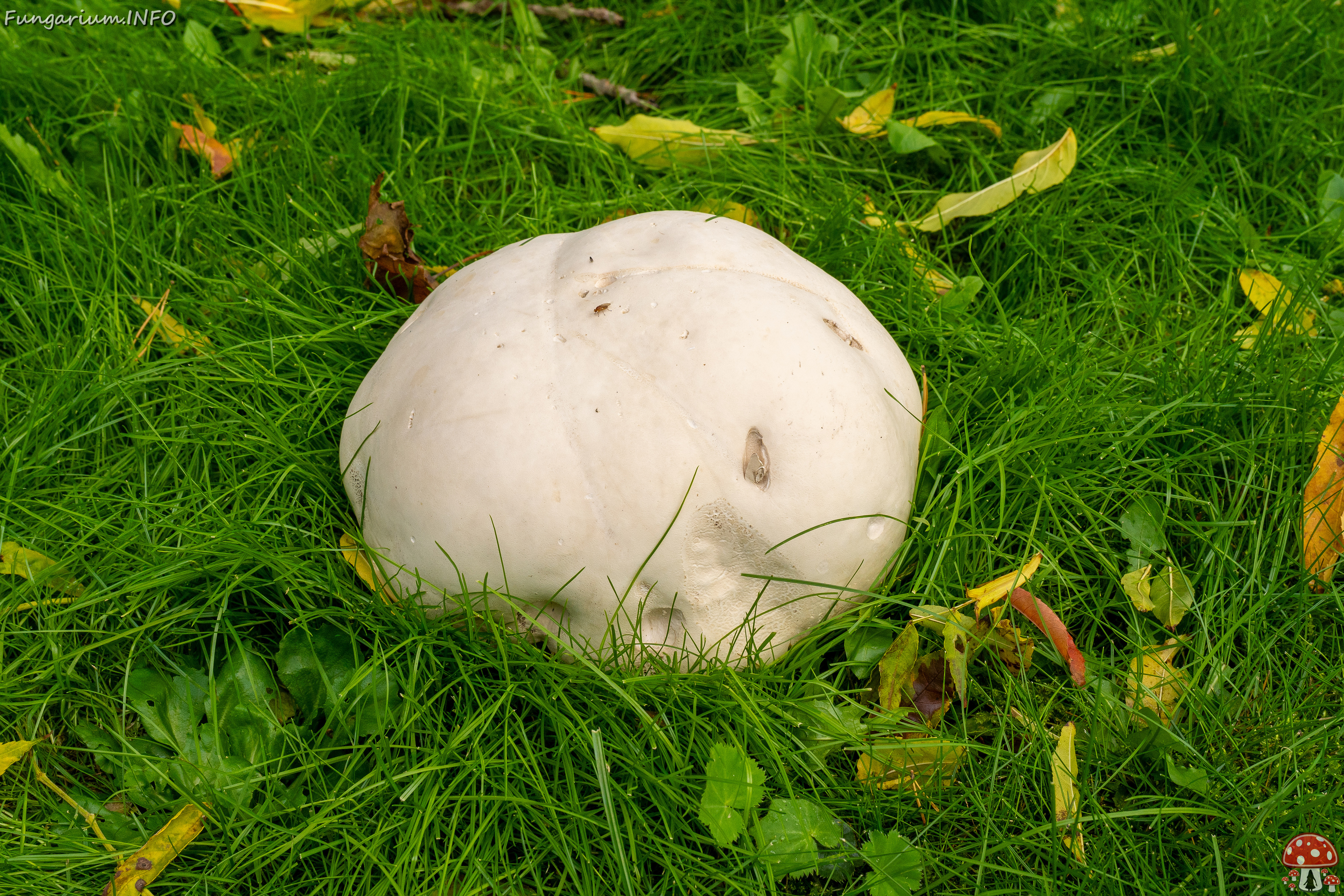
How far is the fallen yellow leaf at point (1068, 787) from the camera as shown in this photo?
1784 mm

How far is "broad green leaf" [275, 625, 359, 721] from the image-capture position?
1.98m

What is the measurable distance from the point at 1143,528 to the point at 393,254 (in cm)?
203

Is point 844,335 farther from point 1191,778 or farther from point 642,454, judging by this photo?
point 1191,778

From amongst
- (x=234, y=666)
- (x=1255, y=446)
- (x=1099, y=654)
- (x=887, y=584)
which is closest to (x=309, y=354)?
(x=234, y=666)

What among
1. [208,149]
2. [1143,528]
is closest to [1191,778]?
[1143,528]

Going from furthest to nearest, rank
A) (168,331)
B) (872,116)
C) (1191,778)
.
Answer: (872,116)
(168,331)
(1191,778)

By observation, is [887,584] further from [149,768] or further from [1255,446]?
[149,768]

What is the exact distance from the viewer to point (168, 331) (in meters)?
2.53

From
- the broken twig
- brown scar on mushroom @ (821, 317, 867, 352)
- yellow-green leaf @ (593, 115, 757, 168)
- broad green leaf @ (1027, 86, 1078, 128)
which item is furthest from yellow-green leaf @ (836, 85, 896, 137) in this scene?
brown scar on mushroom @ (821, 317, 867, 352)

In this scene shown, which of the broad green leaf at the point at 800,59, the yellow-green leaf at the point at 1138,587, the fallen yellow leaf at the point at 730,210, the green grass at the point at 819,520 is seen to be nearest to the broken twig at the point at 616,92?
the green grass at the point at 819,520

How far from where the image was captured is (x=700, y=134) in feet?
9.80

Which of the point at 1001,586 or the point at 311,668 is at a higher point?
the point at 311,668

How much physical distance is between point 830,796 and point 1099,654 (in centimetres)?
71

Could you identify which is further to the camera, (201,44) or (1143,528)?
(201,44)
